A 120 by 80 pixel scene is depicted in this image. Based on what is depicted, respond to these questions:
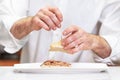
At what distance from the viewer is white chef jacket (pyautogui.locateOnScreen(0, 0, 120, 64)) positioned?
1.18 m

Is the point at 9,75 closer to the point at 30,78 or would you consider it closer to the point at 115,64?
the point at 30,78

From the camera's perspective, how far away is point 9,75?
35.5 inches

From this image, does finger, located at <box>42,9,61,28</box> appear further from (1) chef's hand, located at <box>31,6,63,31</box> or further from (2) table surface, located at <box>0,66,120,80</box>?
(2) table surface, located at <box>0,66,120,80</box>

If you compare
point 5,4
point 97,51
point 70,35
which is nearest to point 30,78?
point 70,35

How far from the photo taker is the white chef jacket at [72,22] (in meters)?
1.18

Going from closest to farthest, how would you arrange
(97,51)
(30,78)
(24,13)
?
1. (30,78)
2. (97,51)
3. (24,13)

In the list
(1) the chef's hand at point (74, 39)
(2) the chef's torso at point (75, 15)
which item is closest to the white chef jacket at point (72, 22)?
(2) the chef's torso at point (75, 15)

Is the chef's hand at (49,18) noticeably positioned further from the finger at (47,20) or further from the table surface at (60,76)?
the table surface at (60,76)

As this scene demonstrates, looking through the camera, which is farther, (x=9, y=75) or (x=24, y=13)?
(x=24, y=13)

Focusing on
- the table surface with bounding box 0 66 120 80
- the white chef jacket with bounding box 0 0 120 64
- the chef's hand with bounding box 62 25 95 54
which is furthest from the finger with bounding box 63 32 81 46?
the white chef jacket with bounding box 0 0 120 64

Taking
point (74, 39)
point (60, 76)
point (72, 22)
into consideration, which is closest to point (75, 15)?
point (72, 22)

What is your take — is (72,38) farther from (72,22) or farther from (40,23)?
(72,22)

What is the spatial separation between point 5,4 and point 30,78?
0.42 m

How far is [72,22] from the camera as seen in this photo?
4.00 ft
